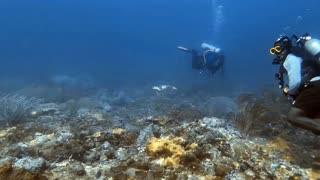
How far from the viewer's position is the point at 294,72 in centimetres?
411

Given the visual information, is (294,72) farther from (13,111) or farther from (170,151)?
(13,111)

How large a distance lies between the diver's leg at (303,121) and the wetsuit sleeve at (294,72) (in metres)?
0.26

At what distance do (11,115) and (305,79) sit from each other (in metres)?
6.39

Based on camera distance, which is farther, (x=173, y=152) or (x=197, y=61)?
(x=197, y=61)

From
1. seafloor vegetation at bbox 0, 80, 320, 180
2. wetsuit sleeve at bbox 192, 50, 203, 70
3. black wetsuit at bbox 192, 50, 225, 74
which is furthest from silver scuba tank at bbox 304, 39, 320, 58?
wetsuit sleeve at bbox 192, 50, 203, 70

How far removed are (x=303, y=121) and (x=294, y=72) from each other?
24.1 inches

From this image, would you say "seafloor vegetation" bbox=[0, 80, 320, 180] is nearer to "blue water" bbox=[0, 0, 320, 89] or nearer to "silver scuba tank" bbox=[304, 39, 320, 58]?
"silver scuba tank" bbox=[304, 39, 320, 58]

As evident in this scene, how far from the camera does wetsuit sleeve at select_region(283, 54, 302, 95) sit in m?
4.05

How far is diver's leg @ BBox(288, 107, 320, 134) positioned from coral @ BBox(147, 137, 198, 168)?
4.17 feet

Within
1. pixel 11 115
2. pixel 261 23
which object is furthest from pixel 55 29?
pixel 11 115

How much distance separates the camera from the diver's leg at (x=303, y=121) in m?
4.00

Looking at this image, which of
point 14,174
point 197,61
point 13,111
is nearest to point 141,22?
point 197,61

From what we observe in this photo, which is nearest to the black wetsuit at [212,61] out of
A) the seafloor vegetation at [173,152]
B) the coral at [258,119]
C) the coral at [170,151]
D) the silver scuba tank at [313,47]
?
the coral at [258,119]

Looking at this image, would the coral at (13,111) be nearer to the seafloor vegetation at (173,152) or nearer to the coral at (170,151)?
the seafloor vegetation at (173,152)
